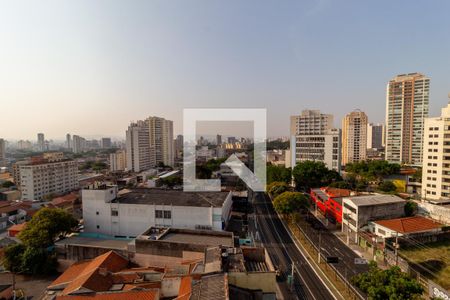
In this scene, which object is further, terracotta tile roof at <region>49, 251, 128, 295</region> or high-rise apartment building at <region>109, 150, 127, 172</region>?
high-rise apartment building at <region>109, 150, 127, 172</region>

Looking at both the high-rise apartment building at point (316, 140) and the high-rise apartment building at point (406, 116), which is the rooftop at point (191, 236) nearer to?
the high-rise apartment building at point (316, 140)

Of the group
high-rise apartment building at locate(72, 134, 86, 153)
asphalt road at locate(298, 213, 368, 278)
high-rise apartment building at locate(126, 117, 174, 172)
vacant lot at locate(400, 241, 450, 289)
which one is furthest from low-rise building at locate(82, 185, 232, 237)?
high-rise apartment building at locate(72, 134, 86, 153)

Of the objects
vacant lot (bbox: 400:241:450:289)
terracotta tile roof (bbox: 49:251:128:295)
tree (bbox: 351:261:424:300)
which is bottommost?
vacant lot (bbox: 400:241:450:289)

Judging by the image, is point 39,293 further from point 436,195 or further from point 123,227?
point 436,195

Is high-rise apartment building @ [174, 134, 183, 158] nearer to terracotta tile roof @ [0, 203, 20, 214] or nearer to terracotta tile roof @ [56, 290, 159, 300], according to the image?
terracotta tile roof @ [0, 203, 20, 214]

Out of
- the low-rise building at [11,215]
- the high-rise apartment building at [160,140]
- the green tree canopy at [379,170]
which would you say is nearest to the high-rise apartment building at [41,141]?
the high-rise apartment building at [160,140]

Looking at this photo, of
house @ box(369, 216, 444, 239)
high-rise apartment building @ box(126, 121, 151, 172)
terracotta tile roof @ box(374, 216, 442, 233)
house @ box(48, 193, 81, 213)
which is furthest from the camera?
high-rise apartment building @ box(126, 121, 151, 172)

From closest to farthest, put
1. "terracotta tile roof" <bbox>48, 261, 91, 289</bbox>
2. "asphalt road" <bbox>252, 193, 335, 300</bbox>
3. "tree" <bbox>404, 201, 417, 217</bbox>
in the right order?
"terracotta tile roof" <bbox>48, 261, 91, 289</bbox> → "asphalt road" <bbox>252, 193, 335, 300</bbox> → "tree" <bbox>404, 201, 417, 217</bbox>
